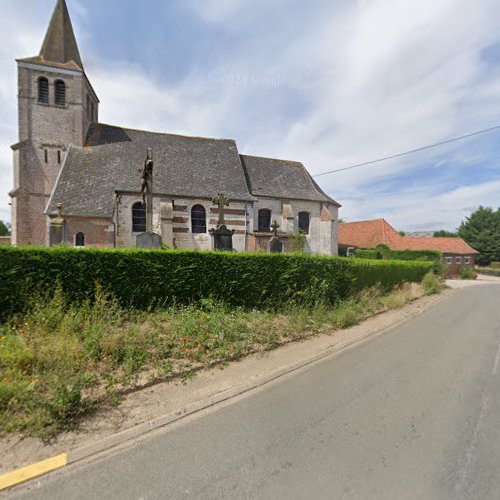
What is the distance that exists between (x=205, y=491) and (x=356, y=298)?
790cm

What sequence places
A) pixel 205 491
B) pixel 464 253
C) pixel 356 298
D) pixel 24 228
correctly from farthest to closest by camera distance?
1. pixel 464 253
2. pixel 24 228
3. pixel 356 298
4. pixel 205 491

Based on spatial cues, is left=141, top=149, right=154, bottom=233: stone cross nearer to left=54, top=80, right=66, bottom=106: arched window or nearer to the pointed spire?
left=54, top=80, right=66, bottom=106: arched window

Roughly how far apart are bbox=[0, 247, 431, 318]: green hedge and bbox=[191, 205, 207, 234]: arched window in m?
10.5

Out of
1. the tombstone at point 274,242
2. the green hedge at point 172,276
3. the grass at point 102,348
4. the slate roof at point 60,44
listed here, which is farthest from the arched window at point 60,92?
the grass at point 102,348

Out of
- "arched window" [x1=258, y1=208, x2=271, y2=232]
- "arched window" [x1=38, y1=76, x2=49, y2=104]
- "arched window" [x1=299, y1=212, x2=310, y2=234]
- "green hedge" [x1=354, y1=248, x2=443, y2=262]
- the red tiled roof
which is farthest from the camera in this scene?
the red tiled roof

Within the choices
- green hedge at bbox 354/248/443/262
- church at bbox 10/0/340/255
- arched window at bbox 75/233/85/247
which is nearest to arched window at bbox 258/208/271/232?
church at bbox 10/0/340/255

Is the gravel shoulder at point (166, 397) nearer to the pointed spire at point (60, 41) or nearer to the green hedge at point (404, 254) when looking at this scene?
the green hedge at point (404, 254)

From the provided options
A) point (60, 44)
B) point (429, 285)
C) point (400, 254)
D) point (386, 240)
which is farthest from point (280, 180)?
point (60, 44)

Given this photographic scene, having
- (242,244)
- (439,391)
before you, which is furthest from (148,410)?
(242,244)

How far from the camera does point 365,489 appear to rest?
205 cm

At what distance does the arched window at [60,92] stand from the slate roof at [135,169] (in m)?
2.05

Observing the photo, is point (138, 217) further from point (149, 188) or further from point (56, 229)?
point (149, 188)

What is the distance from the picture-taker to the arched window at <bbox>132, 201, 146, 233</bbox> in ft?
49.9

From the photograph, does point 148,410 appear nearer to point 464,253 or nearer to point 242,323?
point 242,323
